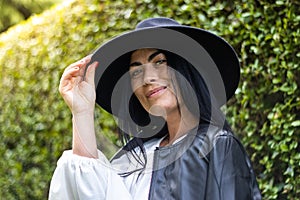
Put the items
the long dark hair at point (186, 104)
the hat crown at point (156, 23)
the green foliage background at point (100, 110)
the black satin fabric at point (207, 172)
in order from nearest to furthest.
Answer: the black satin fabric at point (207, 172), the long dark hair at point (186, 104), the hat crown at point (156, 23), the green foliage background at point (100, 110)

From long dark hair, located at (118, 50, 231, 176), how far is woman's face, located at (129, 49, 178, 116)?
0.03 metres

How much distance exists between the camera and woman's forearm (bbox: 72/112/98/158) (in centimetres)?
218

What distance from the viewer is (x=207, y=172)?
1992 mm

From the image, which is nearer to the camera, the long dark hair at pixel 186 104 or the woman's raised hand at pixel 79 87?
the long dark hair at pixel 186 104

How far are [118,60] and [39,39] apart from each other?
266 centimetres

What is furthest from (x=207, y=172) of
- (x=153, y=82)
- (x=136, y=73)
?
(x=136, y=73)

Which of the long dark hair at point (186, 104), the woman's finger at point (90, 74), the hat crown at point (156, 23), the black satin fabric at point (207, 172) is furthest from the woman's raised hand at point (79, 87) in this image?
the black satin fabric at point (207, 172)

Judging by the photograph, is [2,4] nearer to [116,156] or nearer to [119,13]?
[119,13]

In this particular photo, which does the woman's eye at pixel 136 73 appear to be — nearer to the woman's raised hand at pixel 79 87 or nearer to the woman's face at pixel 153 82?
the woman's face at pixel 153 82

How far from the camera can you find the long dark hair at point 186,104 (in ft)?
6.87

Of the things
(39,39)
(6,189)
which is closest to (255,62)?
(39,39)

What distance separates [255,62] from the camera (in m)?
3.24

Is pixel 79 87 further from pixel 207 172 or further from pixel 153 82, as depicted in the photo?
pixel 207 172

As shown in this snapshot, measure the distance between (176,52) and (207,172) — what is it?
1.47 feet
